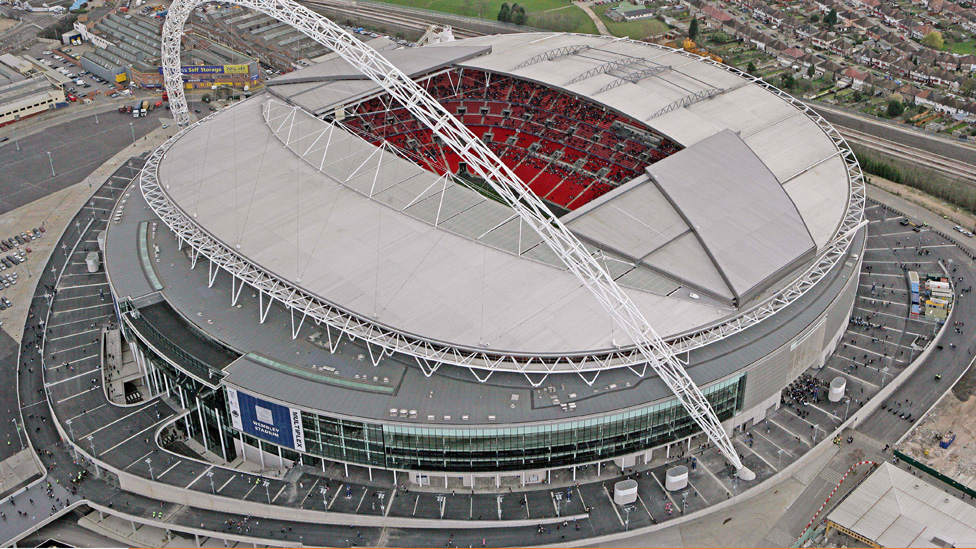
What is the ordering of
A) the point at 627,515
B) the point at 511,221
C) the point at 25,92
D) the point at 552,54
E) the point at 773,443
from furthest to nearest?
the point at 25,92 → the point at 552,54 → the point at 511,221 → the point at 773,443 → the point at 627,515

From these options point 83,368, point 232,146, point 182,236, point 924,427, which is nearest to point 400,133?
point 232,146

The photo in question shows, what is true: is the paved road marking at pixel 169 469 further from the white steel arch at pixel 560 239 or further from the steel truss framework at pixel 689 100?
the steel truss framework at pixel 689 100

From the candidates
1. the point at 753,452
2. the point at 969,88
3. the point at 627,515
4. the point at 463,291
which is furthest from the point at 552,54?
the point at 969,88

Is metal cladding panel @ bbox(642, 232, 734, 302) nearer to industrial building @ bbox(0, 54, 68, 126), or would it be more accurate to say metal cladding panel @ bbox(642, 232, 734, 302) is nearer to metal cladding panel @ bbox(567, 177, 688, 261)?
metal cladding panel @ bbox(567, 177, 688, 261)

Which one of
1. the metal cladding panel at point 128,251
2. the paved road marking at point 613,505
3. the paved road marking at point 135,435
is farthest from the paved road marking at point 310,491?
the metal cladding panel at point 128,251

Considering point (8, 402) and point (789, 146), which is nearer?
point (8, 402)

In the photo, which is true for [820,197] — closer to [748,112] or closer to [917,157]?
[748,112]
